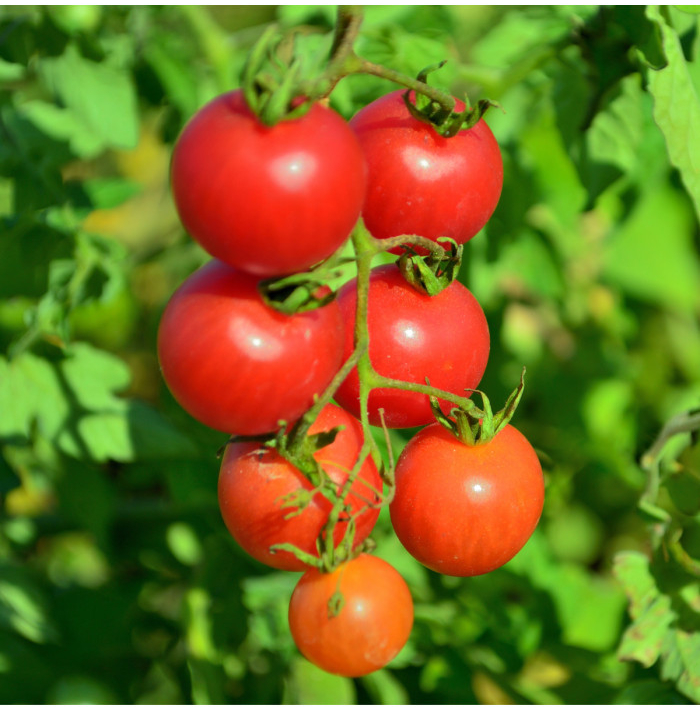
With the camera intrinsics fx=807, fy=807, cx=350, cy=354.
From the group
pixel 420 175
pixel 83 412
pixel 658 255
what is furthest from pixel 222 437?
pixel 658 255

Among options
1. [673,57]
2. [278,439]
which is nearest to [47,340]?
[278,439]

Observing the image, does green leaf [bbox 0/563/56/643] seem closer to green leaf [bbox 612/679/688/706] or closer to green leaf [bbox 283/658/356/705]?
green leaf [bbox 283/658/356/705]

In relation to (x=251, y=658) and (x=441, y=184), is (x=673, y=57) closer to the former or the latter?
(x=441, y=184)

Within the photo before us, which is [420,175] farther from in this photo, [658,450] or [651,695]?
[651,695]

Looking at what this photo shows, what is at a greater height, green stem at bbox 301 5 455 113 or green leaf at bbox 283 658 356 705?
green stem at bbox 301 5 455 113

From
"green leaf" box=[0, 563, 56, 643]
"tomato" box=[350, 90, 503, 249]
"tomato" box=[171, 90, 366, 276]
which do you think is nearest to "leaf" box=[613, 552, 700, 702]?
"tomato" box=[350, 90, 503, 249]

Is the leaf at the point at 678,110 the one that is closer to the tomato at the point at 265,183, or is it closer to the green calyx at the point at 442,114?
the green calyx at the point at 442,114

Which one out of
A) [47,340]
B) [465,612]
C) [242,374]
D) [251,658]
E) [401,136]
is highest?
[401,136]
